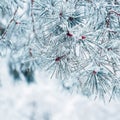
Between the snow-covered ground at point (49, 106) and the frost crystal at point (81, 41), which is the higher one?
the frost crystal at point (81, 41)

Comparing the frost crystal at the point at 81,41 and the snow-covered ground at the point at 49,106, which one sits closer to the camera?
the frost crystal at the point at 81,41

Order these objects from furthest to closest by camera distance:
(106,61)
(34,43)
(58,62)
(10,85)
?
(10,85) < (34,43) < (58,62) < (106,61)

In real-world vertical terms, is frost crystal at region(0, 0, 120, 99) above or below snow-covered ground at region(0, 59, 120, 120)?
above

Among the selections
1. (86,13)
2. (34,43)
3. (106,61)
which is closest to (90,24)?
(86,13)

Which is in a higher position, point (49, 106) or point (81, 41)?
point (81, 41)

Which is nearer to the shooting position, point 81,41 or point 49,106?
point 81,41

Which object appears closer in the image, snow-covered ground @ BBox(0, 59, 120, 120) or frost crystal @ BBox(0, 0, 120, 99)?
frost crystal @ BBox(0, 0, 120, 99)

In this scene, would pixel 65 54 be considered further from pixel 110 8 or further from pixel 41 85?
pixel 41 85

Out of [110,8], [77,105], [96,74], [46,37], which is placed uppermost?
[110,8]
